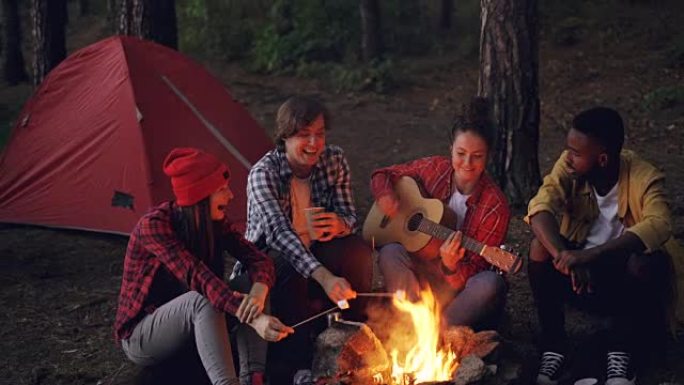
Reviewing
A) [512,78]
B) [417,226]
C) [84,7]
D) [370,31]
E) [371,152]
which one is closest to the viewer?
[417,226]

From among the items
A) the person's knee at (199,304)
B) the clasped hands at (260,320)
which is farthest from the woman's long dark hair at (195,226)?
the clasped hands at (260,320)

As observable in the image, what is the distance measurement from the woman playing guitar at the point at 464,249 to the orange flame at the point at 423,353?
110 millimetres

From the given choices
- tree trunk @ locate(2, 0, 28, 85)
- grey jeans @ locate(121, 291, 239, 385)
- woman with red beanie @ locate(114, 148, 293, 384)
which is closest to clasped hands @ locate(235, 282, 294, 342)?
woman with red beanie @ locate(114, 148, 293, 384)

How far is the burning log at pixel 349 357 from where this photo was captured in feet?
12.6

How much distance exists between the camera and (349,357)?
392 centimetres

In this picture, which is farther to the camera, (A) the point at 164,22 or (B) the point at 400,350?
(A) the point at 164,22

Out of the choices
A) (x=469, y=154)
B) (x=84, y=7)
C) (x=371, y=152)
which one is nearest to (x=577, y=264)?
(x=469, y=154)

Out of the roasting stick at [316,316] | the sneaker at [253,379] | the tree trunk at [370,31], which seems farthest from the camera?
the tree trunk at [370,31]

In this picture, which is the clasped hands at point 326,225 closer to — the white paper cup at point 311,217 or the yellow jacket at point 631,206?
the white paper cup at point 311,217

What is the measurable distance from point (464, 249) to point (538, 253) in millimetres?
409

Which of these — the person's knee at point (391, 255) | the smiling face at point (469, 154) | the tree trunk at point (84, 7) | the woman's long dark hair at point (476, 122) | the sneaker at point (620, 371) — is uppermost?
the woman's long dark hair at point (476, 122)

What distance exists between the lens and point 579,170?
429cm

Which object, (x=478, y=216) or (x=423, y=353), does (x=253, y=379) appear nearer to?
(x=423, y=353)

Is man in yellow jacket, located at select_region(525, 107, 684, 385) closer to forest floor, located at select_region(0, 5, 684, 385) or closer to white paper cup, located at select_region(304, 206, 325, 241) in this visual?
forest floor, located at select_region(0, 5, 684, 385)
